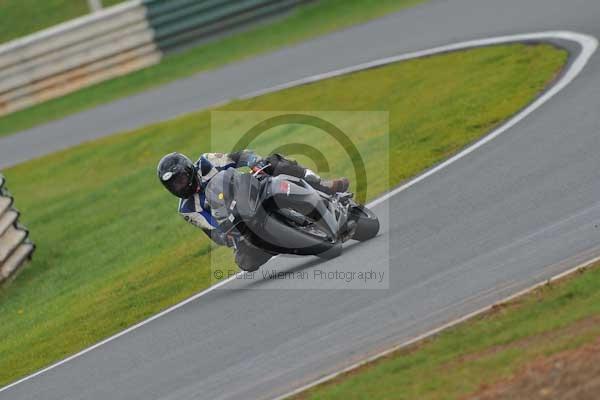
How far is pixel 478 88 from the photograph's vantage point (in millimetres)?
14953

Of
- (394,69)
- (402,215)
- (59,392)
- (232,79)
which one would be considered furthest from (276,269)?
(232,79)

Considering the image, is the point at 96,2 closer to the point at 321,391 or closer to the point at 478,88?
the point at 478,88

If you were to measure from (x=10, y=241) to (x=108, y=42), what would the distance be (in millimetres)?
9139

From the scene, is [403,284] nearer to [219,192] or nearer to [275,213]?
[275,213]

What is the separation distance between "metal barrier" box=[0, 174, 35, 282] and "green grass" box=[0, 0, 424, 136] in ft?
25.9

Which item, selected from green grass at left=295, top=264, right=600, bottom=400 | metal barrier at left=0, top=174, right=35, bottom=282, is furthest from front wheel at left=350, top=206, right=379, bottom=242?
metal barrier at left=0, top=174, right=35, bottom=282

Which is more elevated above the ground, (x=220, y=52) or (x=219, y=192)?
(x=219, y=192)

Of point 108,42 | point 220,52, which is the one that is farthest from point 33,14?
point 220,52

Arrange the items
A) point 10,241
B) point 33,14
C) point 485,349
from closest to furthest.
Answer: point 485,349, point 10,241, point 33,14

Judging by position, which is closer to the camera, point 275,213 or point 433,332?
point 433,332

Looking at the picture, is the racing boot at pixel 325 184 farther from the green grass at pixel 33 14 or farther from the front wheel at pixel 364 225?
the green grass at pixel 33 14

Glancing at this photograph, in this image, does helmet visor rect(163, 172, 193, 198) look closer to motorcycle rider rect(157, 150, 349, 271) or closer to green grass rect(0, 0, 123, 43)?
motorcycle rider rect(157, 150, 349, 271)

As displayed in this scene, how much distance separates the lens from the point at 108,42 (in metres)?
22.9

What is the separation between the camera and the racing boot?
10758 mm
